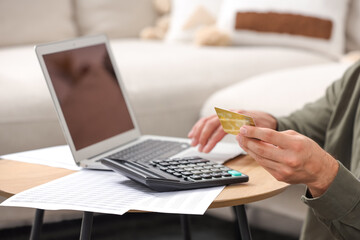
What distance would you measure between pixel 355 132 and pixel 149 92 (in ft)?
2.97

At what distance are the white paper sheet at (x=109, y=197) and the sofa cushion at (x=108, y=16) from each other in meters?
1.99

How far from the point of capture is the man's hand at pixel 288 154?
0.85 meters

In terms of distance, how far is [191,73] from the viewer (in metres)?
2.14

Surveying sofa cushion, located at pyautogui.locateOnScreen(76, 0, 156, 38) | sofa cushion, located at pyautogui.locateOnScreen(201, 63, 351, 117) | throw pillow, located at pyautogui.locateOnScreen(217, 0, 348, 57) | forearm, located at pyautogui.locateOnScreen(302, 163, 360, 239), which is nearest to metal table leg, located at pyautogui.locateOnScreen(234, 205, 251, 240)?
forearm, located at pyautogui.locateOnScreen(302, 163, 360, 239)

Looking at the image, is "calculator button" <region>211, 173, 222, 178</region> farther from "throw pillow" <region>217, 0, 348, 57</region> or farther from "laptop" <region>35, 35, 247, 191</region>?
"throw pillow" <region>217, 0, 348, 57</region>

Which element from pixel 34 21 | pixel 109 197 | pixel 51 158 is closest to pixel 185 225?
pixel 51 158

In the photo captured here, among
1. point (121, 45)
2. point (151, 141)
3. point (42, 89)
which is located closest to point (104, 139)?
point (151, 141)

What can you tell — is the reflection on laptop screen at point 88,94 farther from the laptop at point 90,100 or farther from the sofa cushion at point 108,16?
the sofa cushion at point 108,16

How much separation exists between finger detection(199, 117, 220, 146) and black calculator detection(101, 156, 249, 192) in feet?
0.42

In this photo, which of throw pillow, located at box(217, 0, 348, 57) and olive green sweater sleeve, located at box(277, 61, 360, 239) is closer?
olive green sweater sleeve, located at box(277, 61, 360, 239)

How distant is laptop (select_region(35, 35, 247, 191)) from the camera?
116 cm

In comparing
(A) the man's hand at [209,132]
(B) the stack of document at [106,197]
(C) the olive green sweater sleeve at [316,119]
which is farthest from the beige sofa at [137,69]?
(B) the stack of document at [106,197]

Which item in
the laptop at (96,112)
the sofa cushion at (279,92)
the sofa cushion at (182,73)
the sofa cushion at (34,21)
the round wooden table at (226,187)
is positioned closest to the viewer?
the round wooden table at (226,187)

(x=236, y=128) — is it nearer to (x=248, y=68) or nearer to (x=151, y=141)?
(x=151, y=141)
